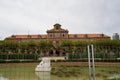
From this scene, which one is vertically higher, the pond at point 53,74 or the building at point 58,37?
the building at point 58,37

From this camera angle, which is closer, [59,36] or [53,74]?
[53,74]

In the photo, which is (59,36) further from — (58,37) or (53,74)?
(53,74)

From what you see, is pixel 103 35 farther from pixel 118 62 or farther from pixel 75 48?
pixel 118 62

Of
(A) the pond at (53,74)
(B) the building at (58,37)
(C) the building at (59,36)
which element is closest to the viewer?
(A) the pond at (53,74)

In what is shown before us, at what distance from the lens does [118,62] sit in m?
27.8

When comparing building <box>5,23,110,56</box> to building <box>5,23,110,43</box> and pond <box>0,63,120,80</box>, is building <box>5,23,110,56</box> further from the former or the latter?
pond <box>0,63,120,80</box>

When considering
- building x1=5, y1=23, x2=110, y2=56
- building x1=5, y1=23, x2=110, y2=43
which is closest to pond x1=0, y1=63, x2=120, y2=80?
building x1=5, y1=23, x2=110, y2=56

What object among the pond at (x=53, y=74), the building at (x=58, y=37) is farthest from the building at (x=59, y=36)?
the pond at (x=53, y=74)

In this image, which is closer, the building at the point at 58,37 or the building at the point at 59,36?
the building at the point at 58,37

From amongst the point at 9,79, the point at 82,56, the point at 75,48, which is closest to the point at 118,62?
the point at 82,56

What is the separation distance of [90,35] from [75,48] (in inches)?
518

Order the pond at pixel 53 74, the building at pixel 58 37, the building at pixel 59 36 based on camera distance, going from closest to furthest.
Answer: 1. the pond at pixel 53 74
2. the building at pixel 58 37
3. the building at pixel 59 36

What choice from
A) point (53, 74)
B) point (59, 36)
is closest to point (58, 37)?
point (59, 36)

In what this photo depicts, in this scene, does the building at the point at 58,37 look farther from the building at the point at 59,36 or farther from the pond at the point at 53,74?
the pond at the point at 53,74
